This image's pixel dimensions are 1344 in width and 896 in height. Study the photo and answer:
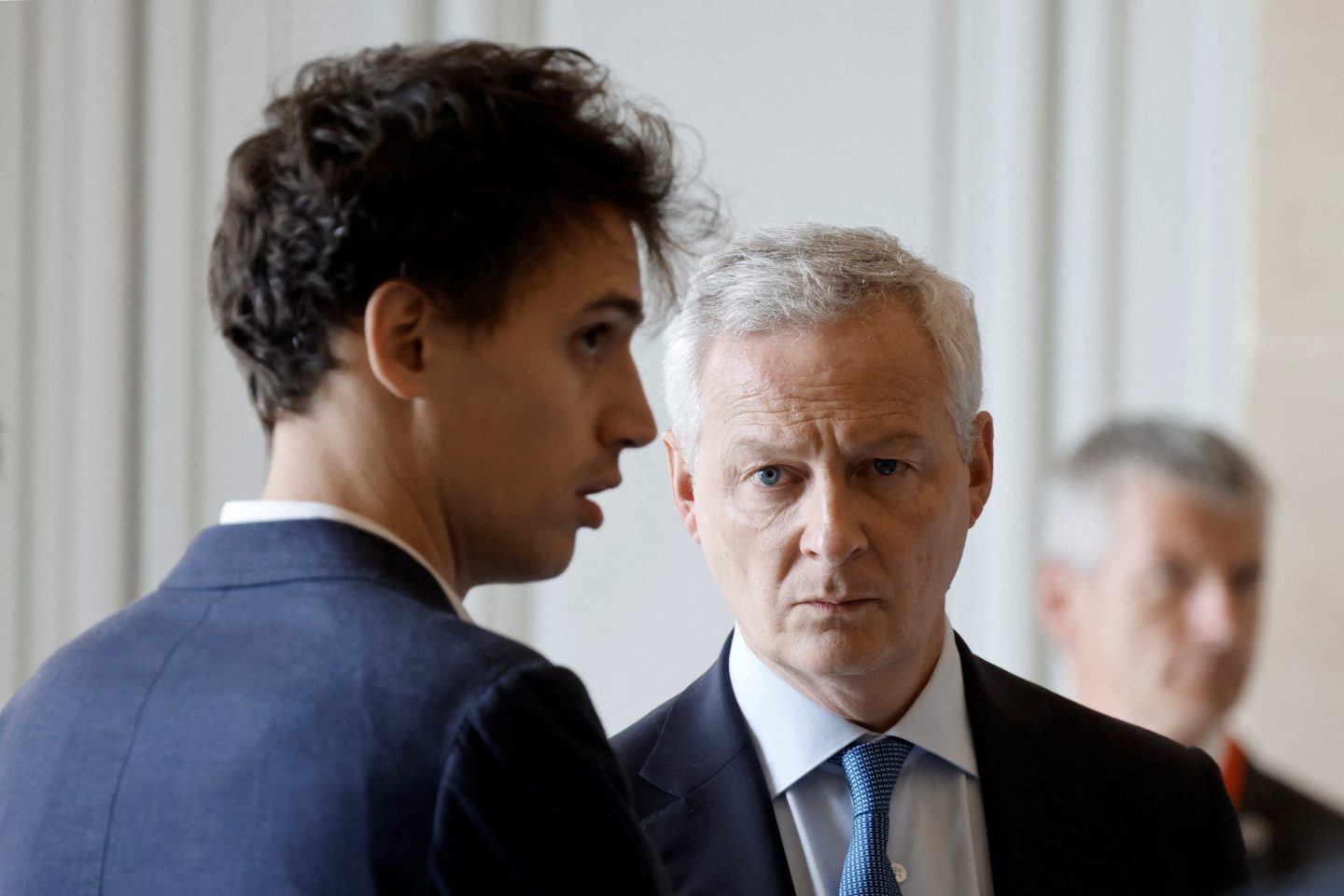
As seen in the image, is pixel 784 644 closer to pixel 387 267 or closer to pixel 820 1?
pixel 387 267

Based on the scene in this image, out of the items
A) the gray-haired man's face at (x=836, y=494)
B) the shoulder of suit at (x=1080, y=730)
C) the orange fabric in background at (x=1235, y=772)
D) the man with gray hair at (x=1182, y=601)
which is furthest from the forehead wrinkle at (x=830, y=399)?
the orange fabric in background at (x=1235, y=772)

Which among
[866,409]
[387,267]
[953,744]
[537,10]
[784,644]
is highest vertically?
[537,10]

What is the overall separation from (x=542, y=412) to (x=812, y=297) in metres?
0.78

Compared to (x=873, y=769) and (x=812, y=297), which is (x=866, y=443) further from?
(x=873, y=769)

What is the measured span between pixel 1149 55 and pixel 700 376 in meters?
1.68

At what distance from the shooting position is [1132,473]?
2.92 metres

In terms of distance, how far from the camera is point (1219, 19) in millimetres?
3154

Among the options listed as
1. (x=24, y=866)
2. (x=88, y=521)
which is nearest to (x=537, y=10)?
(x=88, y=521)

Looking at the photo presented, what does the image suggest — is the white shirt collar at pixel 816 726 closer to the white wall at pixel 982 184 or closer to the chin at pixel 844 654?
the chin at pixel 844 654

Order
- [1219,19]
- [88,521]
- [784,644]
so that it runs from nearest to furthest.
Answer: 1. [784,644]
2. [88,521]
3. [1219,19]

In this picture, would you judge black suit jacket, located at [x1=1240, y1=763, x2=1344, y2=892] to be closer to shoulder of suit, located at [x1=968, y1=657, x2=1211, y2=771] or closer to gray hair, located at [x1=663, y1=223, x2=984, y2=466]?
shoulder of suit, located at [x1=968, y1=657, x2=1211, y2=771]

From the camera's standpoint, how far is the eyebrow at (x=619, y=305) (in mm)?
1299

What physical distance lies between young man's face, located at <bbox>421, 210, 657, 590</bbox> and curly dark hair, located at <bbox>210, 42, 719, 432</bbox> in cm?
3

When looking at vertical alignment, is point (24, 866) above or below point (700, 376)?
below
